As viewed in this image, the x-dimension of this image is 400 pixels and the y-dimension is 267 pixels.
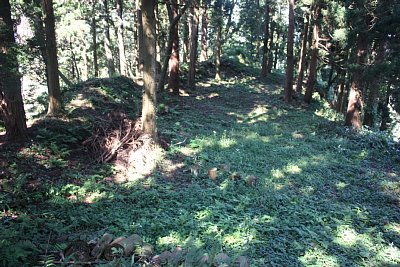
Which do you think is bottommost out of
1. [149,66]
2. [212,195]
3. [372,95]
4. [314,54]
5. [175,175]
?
[212,195]

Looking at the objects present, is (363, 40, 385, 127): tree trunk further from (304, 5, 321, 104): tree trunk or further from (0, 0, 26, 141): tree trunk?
(0, 0, 26, 141): tree trunk

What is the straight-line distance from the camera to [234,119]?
14.0 meters

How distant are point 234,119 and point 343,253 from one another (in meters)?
9.52

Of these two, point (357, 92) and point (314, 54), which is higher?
point (314, 54)

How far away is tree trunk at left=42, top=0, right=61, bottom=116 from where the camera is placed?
8.41 meters

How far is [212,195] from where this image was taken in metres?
6.52

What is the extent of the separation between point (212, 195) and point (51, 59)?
20.5ft

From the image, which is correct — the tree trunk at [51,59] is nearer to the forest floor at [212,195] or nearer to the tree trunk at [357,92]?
the forest floor at [212,195]

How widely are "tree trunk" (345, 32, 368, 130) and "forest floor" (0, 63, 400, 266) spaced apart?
1261 mm

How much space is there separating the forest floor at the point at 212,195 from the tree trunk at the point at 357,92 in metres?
1.26

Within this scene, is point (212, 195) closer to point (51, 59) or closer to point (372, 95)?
point (51, 59)

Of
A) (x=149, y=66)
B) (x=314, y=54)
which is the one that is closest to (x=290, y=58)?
(x=314, y=54)

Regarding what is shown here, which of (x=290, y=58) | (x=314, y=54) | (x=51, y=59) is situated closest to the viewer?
(x=51, y=59)

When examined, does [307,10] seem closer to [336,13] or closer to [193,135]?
[336,13]
